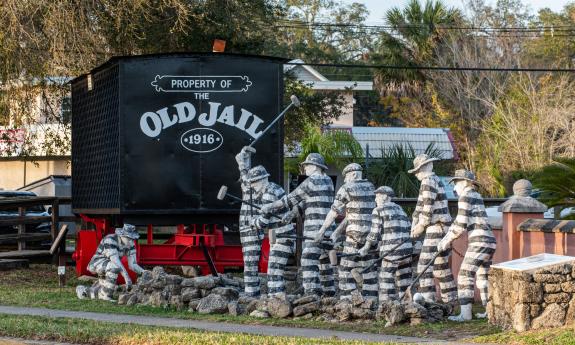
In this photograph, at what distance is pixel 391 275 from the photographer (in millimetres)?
15406

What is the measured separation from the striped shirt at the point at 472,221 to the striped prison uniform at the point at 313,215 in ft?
7.02

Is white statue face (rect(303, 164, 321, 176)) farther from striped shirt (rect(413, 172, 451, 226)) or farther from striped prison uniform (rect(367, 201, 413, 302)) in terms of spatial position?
striped shirt (rect(413, 172, 451, 226))

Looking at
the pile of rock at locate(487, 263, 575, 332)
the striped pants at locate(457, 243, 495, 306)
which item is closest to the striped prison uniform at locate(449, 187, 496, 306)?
the striped pants at locate(457, 243, 495, 306)

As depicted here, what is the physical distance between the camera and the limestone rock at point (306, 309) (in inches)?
581

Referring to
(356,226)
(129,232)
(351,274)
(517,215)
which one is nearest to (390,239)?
(356,226)

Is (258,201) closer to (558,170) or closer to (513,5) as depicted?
(558,170)

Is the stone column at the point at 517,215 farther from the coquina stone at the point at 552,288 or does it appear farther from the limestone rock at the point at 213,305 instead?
the limestone rock at the point at 213,305

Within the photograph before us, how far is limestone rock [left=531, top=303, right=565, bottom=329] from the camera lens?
40.9ft

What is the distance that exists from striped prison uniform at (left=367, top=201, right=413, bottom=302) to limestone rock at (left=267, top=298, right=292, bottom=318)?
1.26 m

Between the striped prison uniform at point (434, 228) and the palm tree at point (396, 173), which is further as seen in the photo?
the palm tree at point (396, 173)

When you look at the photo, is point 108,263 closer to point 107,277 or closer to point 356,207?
point 107,277

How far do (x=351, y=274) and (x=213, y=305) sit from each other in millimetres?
1844

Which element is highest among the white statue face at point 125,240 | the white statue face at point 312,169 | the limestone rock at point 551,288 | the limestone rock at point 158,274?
the white statue face at point 312,169

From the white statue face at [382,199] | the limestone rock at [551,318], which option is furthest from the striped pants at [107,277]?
the limestone rock at [551,318]
